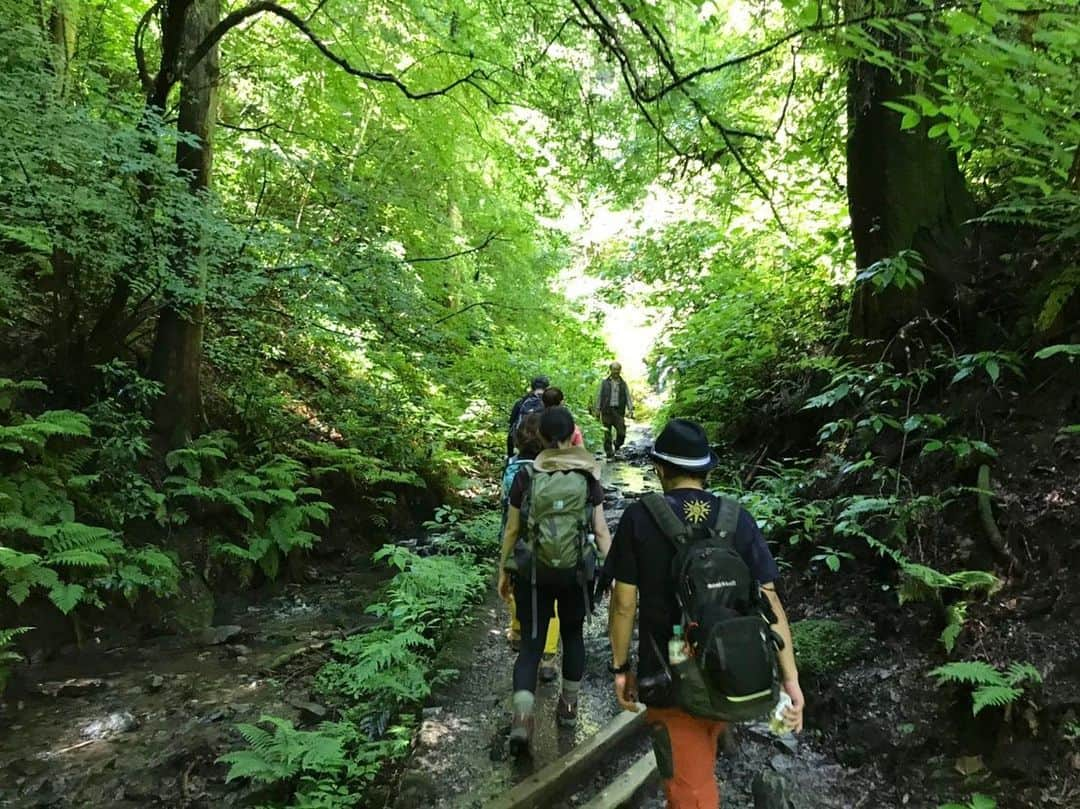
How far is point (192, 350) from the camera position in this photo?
27.3 feet

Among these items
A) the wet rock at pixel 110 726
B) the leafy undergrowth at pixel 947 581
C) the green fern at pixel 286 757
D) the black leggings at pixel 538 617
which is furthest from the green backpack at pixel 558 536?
the wet rock at pixel 110 726

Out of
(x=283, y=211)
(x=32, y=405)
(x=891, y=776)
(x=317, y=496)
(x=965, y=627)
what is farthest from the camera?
(x=317, y=496)

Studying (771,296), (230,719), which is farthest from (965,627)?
(771,296)

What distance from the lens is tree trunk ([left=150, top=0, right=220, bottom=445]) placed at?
7.26m

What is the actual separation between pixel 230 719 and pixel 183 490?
3.25 m

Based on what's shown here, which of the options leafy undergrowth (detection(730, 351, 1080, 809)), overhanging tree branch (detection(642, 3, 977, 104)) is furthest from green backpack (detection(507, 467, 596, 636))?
overhanging tree branch (detection(642, 3, 977, 104))

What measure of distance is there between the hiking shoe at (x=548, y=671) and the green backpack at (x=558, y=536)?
153cm

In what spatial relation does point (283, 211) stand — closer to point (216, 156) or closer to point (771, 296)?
point (216, 156)

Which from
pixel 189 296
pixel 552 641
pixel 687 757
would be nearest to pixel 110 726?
pixel 552 641

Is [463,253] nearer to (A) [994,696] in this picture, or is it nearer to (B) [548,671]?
(B) [548,671]

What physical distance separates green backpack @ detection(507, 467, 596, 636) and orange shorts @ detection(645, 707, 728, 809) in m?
1.23

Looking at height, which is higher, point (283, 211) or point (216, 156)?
point (216, 156)

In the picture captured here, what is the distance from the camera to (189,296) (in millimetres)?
6824

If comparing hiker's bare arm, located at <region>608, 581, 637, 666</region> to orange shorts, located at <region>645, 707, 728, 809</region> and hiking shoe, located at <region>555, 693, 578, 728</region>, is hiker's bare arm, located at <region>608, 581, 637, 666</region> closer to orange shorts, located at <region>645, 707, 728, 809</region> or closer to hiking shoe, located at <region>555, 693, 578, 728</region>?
orange shorts, located at <region>645, 707, 728, 809</region>
